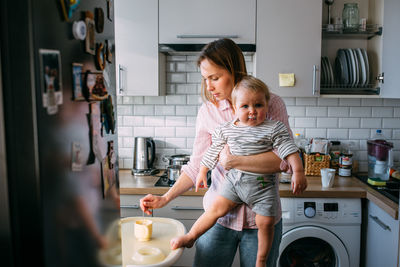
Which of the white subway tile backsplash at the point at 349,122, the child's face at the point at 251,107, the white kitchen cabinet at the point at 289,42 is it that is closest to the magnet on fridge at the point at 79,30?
the child's face at the point at 251,107

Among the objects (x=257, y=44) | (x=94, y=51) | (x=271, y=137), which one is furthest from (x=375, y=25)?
(x=94, y=51)

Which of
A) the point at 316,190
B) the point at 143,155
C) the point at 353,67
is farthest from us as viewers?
the point at 143,155

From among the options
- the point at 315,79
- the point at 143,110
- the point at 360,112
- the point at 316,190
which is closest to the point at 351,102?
the point at 360,112

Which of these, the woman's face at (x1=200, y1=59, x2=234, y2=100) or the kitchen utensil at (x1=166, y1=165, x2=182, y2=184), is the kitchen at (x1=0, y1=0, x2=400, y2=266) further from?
the woman's face at (x1=200, y1=59, x2=234, y2=100)

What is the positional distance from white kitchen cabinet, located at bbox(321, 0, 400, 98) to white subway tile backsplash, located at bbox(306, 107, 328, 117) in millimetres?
165

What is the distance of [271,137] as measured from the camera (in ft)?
4.85

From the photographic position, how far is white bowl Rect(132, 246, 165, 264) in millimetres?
1267

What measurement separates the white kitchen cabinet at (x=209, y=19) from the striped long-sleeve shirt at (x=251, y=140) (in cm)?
121

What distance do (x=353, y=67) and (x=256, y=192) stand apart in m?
1.71

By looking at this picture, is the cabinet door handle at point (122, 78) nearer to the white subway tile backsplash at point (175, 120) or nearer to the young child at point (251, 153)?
the white subway tile backsplash at point (175, 120)

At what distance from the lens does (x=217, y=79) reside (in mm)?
1543

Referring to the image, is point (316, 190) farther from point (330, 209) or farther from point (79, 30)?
point (79, 30)

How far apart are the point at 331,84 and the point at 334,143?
19.6 inches

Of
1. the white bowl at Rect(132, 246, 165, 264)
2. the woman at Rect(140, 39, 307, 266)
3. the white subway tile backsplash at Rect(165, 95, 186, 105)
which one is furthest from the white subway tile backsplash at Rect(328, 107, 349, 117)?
the white bowl at Rect(132, 246, 165, 264)
